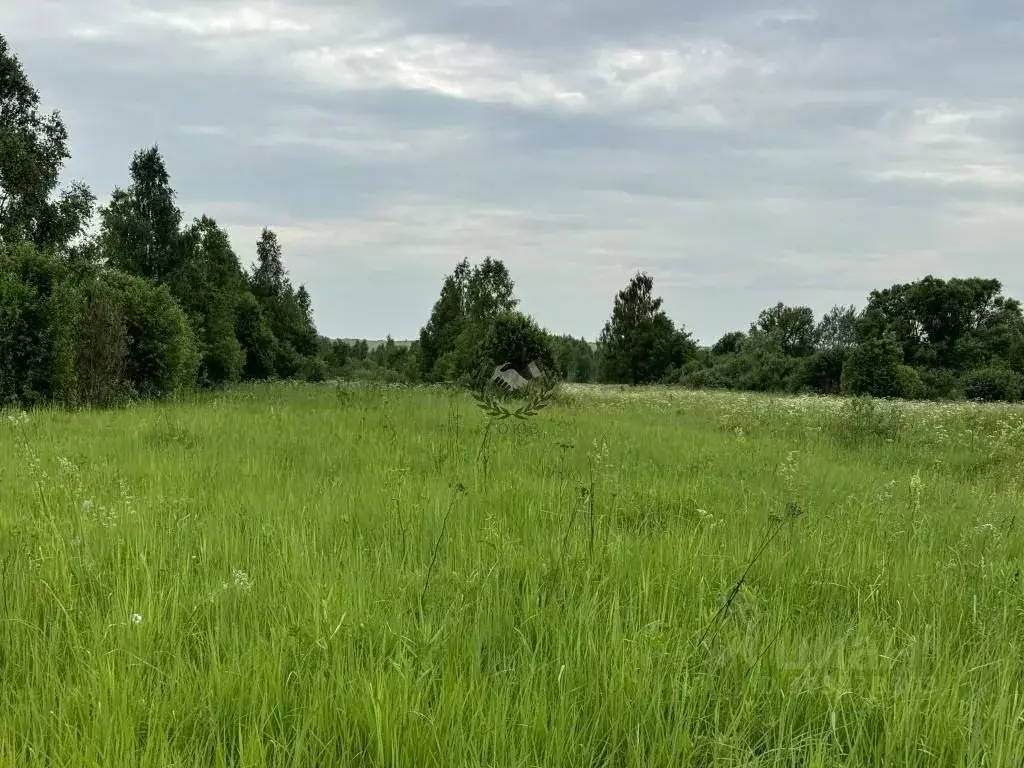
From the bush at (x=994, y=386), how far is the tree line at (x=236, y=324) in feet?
0.34

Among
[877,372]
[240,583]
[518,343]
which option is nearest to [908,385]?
[877,372]

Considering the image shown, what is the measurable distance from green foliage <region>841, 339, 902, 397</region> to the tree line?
0.09m

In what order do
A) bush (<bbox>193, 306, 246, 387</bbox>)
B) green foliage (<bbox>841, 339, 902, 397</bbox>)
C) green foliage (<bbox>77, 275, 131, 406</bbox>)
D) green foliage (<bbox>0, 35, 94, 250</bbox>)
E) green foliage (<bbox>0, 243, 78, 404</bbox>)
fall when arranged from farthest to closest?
green foliage (<bbox>841, 339, 902, 397</bbox>), bush (<bbox>193, 306, 246, 387</bbox>), green foliage (<bbox>0, 35, 94, 250</bbox>), green foliage (<bbox>77, 275, 131, 406</bbox>), green foliage (<bbox>0, 243, 78, 404</bbox>)

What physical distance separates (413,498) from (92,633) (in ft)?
7.35

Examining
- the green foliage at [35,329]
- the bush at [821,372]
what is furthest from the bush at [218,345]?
the bush at [821,372]

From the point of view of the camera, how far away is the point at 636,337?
57.7 metres

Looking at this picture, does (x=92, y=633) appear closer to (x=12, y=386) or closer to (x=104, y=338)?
(x=12, y=386)

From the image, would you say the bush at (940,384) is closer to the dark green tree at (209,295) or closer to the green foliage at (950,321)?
the green foliage at (950,321)

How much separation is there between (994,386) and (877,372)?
8.54 meters

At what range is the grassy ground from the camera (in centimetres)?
178

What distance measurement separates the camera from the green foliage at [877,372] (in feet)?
123

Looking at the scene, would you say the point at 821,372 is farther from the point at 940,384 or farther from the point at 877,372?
the point at 877,372

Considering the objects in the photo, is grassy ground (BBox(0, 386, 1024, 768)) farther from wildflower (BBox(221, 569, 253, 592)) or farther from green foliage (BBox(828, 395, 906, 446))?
green foliage (BBox(828, 395, 906, 446))

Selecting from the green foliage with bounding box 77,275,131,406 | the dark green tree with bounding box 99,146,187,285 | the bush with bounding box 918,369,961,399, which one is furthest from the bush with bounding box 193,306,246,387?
the bush with bounding box 918,369,961,399
